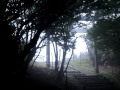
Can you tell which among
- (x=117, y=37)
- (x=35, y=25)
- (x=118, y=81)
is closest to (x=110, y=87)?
(x=118, y=81)

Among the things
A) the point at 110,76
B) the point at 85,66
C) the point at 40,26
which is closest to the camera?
the point at 40,26

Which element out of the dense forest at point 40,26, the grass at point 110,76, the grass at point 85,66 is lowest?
the grass at point 110,76

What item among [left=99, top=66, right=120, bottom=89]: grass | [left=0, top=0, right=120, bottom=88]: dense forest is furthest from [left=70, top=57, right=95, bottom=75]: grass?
[left=0, top=0, right=120, bottom=88]: dense forest

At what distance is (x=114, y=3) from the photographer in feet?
49.6

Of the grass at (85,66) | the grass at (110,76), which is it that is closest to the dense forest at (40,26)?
the grass at (110,76)

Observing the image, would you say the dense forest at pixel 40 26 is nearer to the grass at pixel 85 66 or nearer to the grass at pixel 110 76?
Result: the grass at pixel 110 76

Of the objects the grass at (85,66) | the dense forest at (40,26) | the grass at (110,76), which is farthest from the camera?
the grass at (85,66)

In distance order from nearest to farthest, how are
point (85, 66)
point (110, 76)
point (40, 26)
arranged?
point (40, 26), point (110, 76), point (85, 66)

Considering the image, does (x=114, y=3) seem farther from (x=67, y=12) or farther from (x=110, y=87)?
(x=110, y=87)

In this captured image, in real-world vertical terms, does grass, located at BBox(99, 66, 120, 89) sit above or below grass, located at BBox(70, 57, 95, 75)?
below

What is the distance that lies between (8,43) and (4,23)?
3.42 ft

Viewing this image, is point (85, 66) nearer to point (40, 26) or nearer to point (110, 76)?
point (110, 76)

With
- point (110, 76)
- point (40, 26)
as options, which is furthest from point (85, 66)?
point (40, 26)

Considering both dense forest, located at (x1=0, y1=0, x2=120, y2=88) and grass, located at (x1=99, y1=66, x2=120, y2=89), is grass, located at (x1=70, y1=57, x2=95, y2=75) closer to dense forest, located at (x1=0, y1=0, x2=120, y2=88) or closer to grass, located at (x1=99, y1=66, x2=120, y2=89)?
grass, located at (x1=99, y1=66, x2=120, y2=89)
